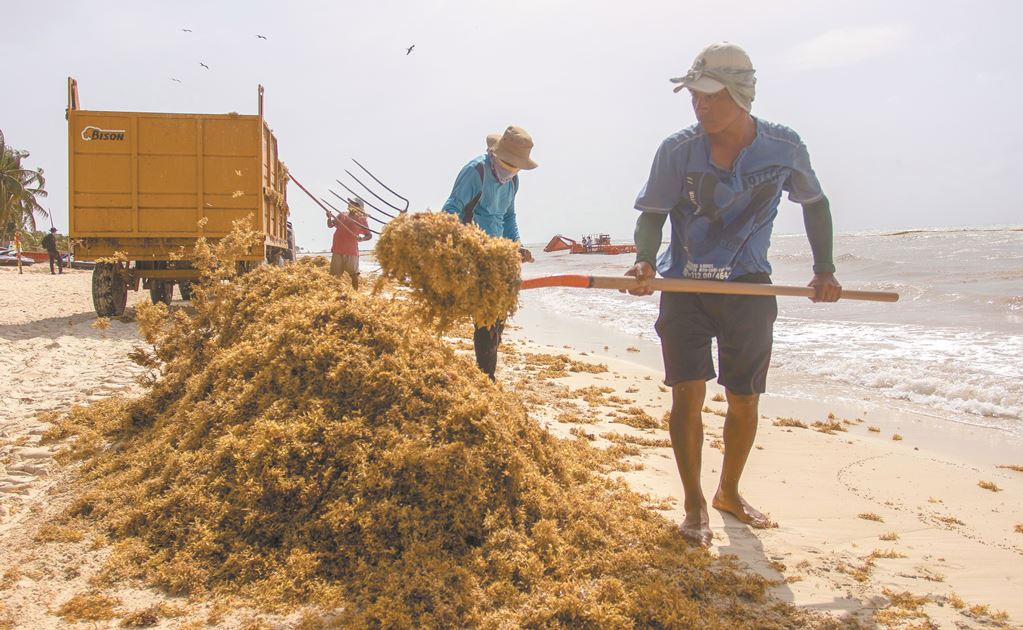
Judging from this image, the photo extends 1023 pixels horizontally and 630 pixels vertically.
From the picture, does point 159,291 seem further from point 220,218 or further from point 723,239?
point 723,239

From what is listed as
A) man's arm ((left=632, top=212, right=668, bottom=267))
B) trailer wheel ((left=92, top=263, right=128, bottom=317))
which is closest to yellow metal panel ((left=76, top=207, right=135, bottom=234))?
trailer wheel ((left=92, top=263, right=128, bottom=317))

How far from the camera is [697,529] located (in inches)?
111

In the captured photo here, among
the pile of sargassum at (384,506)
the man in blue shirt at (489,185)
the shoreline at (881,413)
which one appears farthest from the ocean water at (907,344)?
the pile of sargassum at (384,506)

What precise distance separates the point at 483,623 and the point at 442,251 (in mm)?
Result: 1369

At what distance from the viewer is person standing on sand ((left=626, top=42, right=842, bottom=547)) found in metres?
2.81

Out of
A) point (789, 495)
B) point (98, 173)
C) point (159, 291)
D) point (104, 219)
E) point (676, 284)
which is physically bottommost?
point (789, 495)

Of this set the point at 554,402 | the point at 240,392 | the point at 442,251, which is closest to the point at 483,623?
the point at 442,251

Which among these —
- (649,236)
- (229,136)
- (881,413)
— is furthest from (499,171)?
(229,136)

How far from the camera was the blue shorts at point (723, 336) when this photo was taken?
2.93 m

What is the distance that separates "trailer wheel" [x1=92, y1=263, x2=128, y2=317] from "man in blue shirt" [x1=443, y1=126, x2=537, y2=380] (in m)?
7.00

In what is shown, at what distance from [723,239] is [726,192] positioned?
0.20 metres

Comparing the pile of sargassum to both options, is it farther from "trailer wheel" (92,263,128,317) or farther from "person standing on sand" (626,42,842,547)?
"trailer wheel" (92,263,128,317)

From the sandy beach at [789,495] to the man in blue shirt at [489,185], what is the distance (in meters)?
0.71

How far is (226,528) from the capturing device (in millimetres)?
2545
